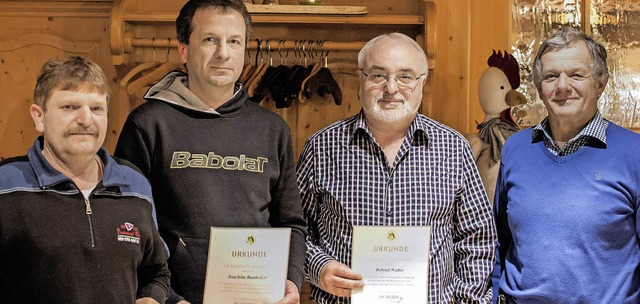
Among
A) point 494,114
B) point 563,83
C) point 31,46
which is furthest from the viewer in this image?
point 31,46

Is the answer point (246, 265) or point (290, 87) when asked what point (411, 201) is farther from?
point (290, 87)

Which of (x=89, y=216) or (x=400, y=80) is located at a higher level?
(x=400, y=80)

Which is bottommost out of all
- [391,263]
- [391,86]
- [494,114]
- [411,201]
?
[391,263]

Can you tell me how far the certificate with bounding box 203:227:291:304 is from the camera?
6.57 ft

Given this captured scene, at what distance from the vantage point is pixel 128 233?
1.83 metres

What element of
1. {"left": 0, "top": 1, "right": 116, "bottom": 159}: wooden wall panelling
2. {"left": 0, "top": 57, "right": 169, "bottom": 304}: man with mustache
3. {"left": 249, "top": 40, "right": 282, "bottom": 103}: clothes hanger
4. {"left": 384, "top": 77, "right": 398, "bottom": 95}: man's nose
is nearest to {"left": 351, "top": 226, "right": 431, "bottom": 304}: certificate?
{"left": 384, "top": 77, "right": 398, "bottom": 95}: man's nose

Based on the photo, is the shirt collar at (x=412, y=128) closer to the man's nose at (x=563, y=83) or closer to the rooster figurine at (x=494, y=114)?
the man's nose at (x=563, y=83)

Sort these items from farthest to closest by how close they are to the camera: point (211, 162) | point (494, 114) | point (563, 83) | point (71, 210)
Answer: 1. point (494, 114)
2. point (563, 83)
3. point (211, 162)
4. point (71, 210)

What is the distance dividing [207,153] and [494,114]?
1.51 m

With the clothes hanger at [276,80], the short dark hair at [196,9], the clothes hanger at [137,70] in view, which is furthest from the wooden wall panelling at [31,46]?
the short dark hair at [196,9]

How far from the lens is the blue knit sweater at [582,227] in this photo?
218 cm

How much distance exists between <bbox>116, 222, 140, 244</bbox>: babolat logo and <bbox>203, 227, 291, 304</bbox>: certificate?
0.22 m

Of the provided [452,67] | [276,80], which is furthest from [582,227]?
[276,80]

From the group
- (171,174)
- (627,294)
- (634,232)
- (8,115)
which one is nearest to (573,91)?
(634,232)
